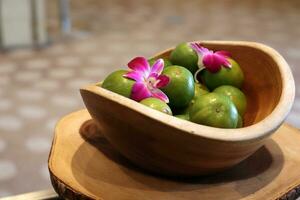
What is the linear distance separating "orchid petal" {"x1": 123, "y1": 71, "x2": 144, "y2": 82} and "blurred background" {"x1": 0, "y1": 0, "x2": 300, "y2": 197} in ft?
2.77

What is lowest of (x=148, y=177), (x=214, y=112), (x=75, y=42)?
(x=75, y=42)

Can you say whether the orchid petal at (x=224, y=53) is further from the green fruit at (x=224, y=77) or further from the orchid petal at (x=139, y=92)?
the orchid petal at (x=139, y=92)

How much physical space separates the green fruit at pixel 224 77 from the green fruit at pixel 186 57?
0.02 m

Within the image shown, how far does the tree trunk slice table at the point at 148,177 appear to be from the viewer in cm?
64

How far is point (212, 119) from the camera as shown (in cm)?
63

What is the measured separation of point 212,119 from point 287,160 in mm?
173

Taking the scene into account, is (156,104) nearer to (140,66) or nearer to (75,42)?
(140,66)

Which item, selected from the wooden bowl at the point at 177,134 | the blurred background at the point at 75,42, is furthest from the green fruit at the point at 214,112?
the blurred background at the point at 75,42

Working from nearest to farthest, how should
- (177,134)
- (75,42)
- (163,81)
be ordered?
(177,134), (163,81), (75,42)

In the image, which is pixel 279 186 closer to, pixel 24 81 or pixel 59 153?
pixel 59 153

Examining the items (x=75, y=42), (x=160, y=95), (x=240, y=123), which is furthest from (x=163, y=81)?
(x=75, y=42)

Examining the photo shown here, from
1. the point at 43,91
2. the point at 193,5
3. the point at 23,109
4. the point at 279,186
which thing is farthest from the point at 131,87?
the point at 193,5

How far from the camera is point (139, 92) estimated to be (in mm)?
668

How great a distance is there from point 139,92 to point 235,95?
0.51ft
